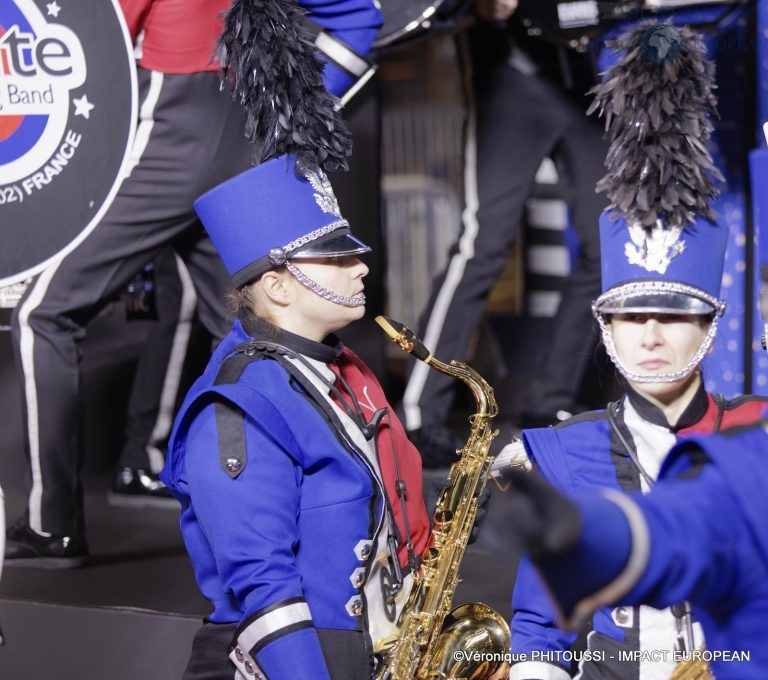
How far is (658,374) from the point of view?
204 cm

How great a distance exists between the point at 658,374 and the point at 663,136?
1.34 ft

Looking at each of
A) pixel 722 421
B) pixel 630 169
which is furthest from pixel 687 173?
pixel 722 421

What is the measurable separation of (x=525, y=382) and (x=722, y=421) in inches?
114

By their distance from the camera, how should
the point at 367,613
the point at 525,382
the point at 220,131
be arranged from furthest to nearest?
the point at 525,382 → the point at 220,131 → the point at 367,613

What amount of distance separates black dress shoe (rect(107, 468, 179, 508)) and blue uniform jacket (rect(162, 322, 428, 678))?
1.44 m

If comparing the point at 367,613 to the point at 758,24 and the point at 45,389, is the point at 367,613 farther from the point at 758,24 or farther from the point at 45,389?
the point at 758,24

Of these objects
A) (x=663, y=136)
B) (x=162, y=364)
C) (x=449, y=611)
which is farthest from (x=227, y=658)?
(x=162, y=364)

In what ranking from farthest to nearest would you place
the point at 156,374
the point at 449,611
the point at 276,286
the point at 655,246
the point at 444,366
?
1. the point at 156,374
2. the point at 444,366
3. the point at 449,611
4. the point at 276,286
5. the point at 655,246

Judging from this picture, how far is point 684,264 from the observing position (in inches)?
81.7

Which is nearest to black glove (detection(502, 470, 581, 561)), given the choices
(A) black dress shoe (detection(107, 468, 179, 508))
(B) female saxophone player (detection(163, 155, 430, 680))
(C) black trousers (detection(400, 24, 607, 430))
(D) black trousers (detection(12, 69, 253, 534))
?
(B) female saxophone player (detection(163, 155, 430, 680))

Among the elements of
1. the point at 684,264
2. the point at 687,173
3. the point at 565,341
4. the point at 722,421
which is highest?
the point at 687,173

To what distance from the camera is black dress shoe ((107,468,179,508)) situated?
371 centimetres

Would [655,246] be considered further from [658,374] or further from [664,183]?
[658,374]

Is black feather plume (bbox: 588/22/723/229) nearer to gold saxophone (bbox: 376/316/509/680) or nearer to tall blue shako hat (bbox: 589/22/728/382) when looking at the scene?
tall blue shako hat (bbox: 589/22/728/382)
